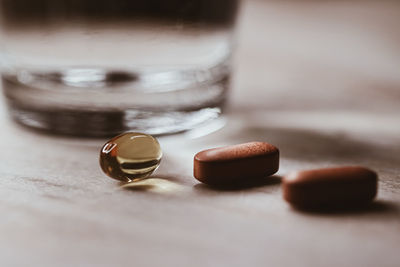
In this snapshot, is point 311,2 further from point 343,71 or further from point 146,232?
point 146,232

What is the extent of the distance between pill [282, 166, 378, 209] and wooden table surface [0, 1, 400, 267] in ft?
0.03

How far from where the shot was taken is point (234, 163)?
49cm

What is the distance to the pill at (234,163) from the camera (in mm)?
488

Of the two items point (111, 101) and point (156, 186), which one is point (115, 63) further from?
point (156, 186)

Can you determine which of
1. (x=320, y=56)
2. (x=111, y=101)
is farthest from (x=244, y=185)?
(x=320, y=56)

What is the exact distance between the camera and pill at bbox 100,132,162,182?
48cm

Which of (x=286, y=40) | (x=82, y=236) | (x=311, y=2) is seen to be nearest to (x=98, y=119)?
(x=82, y=236)

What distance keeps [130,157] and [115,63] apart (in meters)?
0.24

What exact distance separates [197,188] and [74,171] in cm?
13

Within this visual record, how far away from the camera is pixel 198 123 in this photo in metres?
0.67

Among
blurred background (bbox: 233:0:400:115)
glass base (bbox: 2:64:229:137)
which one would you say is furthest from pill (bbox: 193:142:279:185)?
blurred background (bbox: 233:0:400:115)

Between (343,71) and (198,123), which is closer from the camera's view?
(198,123)

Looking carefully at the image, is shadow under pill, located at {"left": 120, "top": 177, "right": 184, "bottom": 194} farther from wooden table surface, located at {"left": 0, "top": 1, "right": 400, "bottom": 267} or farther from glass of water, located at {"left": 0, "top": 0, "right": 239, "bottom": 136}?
glass of water, located at {"left": 0, "top": 0, "right": 239, "bottom": 136}

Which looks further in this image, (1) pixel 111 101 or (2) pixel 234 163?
(1) pixel 111 101
